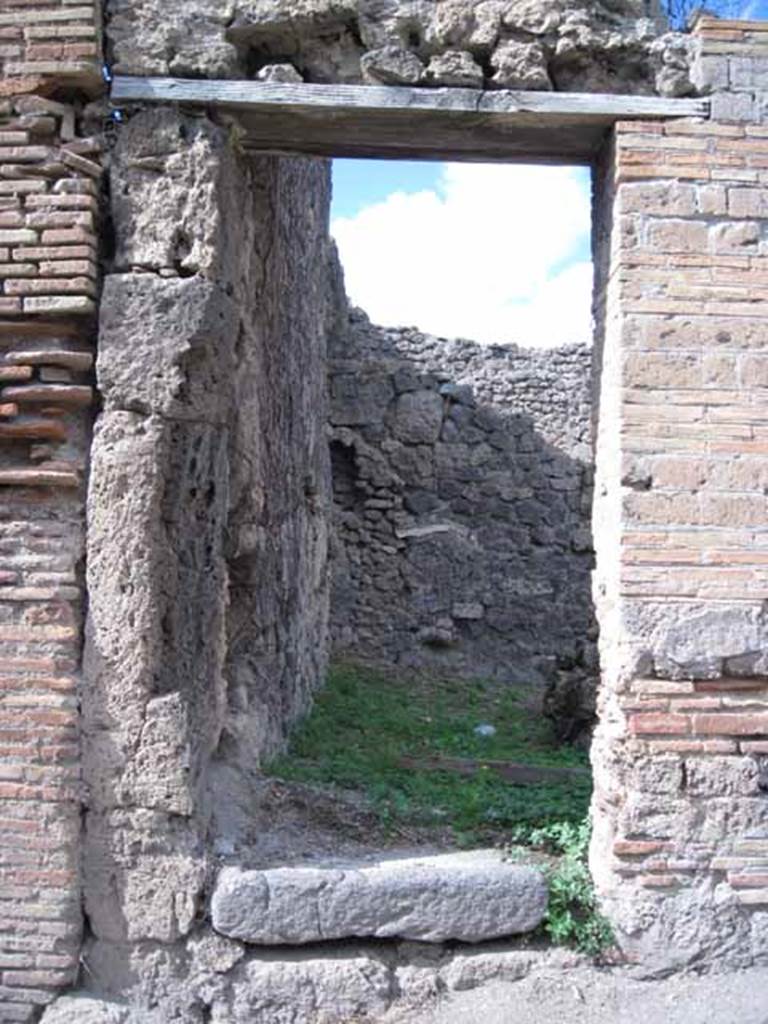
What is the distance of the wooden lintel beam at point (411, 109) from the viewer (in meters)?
4.09

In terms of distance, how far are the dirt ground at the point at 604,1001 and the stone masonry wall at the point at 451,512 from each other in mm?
6535

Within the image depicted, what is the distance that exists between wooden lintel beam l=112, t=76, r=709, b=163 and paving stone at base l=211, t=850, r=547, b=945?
2.93 metres

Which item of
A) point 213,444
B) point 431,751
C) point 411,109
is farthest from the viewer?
Answer: point 431,751

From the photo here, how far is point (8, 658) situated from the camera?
12.9 feet

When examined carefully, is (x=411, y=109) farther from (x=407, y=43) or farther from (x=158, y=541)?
(x=158, y=541)

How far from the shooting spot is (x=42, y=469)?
157 inches

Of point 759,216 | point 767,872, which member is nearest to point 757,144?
point 759,216

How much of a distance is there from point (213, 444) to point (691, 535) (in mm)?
1889

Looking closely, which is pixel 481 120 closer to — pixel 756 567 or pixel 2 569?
pixel 756 567

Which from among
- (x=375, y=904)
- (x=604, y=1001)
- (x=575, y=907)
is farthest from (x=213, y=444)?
(x=604, y=1001)

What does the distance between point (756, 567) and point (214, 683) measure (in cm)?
217

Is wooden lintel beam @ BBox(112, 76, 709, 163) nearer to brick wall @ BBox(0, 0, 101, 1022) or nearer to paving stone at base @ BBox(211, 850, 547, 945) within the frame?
brick wall @ BBox(0, 0, 101, 1022)

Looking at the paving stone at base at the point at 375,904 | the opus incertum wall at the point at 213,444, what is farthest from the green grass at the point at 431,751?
the opus incertum wall at the point at 213,444

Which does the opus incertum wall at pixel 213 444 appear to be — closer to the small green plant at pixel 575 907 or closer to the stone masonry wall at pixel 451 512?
the small green plant at pixel 575 907
